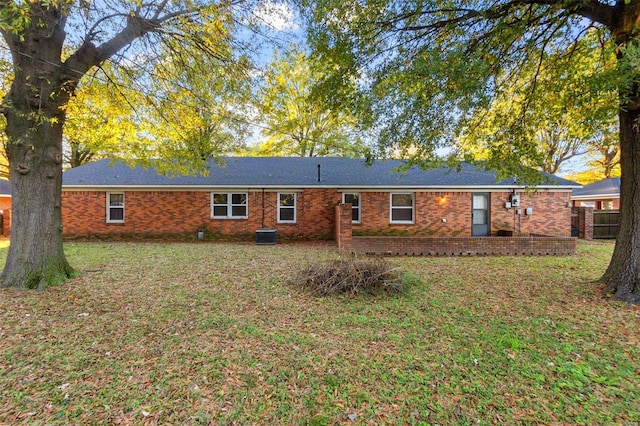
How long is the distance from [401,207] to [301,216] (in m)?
4.60

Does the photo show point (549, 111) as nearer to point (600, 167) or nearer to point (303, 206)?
point (303, 206)

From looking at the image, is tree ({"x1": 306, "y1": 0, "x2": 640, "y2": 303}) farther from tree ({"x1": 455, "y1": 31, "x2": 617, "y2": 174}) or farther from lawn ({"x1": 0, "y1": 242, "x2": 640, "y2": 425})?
lawn ({"x1": 0, "y1": 242, "x2": 640, "y2": 425})

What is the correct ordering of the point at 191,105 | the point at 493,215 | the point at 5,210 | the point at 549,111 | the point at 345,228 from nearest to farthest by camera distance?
the point at 549,111, the point at 191,105, the point at 345,228, the point at 493,215, the point at 5,210

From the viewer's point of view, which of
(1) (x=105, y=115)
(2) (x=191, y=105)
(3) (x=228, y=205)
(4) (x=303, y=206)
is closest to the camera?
(2) (x=191, y=105)

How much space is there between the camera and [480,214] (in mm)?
13234

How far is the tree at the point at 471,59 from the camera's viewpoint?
206 inches

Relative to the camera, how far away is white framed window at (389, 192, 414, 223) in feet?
43.6

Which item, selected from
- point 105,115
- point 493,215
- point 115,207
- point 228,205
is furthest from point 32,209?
point 493,215

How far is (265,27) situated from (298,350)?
7.23m

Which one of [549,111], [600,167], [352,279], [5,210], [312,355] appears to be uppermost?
[600,167]

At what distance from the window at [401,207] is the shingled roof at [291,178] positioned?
655 millimetres

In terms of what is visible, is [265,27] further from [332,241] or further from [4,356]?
[332,241]

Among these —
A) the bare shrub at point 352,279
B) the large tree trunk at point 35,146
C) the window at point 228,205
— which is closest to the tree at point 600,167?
the window at point 228,205

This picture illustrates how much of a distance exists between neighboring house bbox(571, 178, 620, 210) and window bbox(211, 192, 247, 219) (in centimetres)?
2096
